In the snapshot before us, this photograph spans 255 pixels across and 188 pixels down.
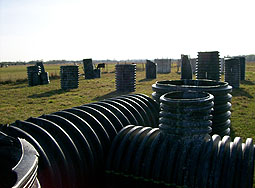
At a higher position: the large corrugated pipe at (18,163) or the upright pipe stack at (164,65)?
the upright pipe stack at (164,65)

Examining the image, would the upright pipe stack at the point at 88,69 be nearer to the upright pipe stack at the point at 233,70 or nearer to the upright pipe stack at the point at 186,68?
the upright pipe stack at the point at 233,70

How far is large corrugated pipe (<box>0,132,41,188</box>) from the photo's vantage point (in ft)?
7.78

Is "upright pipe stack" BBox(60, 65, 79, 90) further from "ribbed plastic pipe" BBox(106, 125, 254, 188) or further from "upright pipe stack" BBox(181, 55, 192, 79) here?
"ribbed plastic pipe" BBox(106, 125, 254, 188)

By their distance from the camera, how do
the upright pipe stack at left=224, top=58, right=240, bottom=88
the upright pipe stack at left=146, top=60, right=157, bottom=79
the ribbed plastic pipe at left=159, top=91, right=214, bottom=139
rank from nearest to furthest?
1. the ribbed plastic pipe at left=159, top=91, right=214, bottom=139
2. the upright pipe stack at left=224, top=58, right=240, bottom=88
3. the upright pipe stack at left=146, top=60, right=157, bottom=79

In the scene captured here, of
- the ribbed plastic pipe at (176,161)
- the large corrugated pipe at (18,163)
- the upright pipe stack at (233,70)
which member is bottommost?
the ribbed plastic pipe at (176,161)

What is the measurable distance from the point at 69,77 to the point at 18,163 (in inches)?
699

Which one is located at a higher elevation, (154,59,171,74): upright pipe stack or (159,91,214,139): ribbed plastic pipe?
(154,59,171,74): upright pipe stack

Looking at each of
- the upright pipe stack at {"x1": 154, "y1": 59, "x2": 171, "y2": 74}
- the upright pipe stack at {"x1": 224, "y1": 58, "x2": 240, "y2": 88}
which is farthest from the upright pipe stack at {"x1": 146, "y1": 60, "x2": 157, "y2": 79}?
the upright pipe stack at {"x1": 224, "y1": 58, "x2": 240, "y2": 88}

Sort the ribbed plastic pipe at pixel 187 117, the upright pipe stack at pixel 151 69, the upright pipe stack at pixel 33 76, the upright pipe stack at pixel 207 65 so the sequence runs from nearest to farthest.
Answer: the ribbed plastic pipe at pixel 187 117 < the upright pipe stack at pixel 207 65 < the upright pipe stack at pixel 33 76 < the upright pipe stack at pixel 151 69

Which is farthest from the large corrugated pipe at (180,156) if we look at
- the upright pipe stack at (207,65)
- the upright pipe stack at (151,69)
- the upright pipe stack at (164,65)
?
the upright pipe stack at (164,65)

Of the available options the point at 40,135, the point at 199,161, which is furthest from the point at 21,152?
the point at 199,161

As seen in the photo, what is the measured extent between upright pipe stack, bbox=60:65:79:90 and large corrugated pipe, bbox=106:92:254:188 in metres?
15.5

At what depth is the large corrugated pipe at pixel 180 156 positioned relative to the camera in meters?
3.72

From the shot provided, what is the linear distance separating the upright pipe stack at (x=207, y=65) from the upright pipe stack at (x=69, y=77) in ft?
37.3
